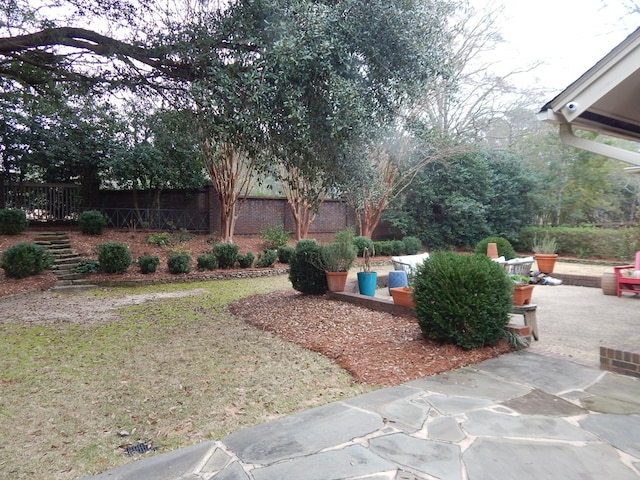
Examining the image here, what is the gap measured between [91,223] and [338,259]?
8.84 m

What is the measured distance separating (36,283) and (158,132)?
6.17 m

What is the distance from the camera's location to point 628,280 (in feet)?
26.9

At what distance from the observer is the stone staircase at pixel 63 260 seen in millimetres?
9516

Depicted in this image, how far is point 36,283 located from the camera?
9133 millimetres

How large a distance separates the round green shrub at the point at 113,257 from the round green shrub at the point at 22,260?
1239 mm

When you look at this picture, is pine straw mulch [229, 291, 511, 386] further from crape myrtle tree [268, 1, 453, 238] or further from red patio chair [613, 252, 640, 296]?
red patio chair [613, 252, 640, 296]

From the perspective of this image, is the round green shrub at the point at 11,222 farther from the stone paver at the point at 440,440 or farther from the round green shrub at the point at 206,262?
the stone paver at the point at 440,440

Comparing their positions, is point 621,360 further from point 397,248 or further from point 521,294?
point 397,248

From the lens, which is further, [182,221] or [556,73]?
[556,73]

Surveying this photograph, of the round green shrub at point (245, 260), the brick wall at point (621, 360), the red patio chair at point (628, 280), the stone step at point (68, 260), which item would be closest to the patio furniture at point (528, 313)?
the brick wall at point (621, 360)

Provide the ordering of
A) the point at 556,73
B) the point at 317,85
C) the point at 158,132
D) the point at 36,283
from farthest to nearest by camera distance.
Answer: the point at 556,73 → the point at 158,132 → the point at 36,283 → the point at 317,85

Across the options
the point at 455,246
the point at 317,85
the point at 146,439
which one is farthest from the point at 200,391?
the point at 455,246

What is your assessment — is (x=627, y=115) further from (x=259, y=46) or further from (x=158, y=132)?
(x=158, y=132)

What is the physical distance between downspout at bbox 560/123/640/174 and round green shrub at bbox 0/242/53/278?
10.4m
